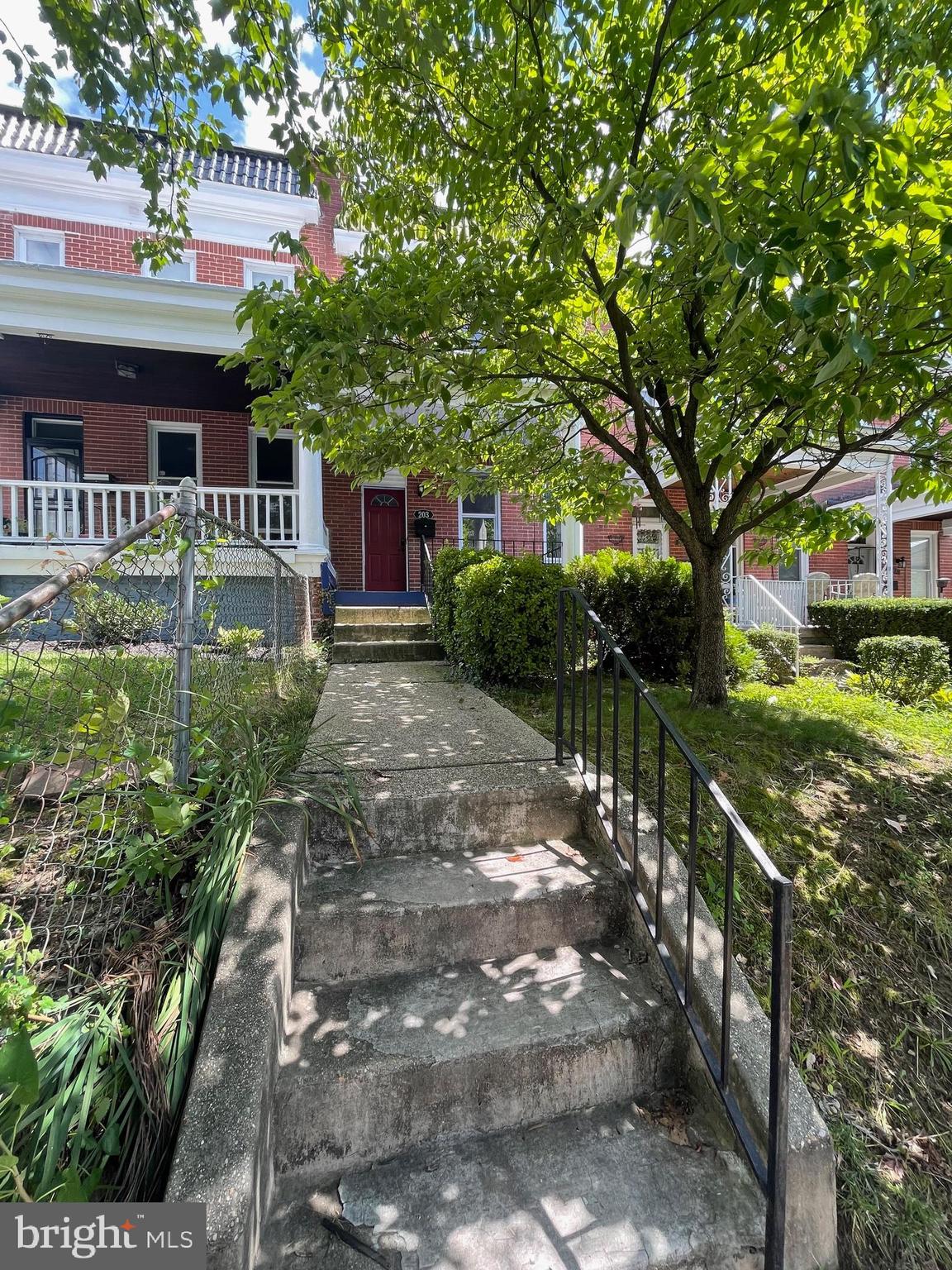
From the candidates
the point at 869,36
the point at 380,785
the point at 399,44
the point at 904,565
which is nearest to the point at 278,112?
the point at 399,44

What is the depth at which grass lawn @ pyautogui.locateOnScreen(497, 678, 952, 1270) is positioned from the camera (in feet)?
5.48

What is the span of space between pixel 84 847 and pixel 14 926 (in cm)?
28

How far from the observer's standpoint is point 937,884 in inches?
106

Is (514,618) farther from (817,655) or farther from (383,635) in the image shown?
(817,655)

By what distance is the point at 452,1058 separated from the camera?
1699 millimetres

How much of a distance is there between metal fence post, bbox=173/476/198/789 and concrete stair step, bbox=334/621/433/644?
17.5 feet

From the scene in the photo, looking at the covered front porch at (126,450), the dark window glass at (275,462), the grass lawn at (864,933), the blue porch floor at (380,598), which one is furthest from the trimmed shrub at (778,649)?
the dark window glass at (275,462)

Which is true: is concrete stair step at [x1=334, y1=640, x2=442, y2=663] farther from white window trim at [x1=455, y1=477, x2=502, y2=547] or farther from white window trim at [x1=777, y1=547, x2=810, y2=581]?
white window trim at [x1=777, y1=547, x2=810, y2=581]

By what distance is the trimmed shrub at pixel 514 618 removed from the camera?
5.16 meters

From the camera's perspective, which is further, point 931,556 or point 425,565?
point 931,556

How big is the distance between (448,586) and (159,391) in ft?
20.0

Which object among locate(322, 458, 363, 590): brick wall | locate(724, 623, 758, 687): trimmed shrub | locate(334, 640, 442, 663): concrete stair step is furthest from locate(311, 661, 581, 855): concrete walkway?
locate(322, 458, 363, 590): brick wall

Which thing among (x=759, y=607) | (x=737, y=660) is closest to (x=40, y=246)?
(x=737, y=660)

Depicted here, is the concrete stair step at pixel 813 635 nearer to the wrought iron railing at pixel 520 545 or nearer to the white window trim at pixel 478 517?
the wrought iron railing at pixel 520 545
